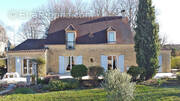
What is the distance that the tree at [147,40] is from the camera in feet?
33.0

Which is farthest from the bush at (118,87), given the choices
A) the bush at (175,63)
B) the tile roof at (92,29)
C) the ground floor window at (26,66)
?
the bush at (175,63)

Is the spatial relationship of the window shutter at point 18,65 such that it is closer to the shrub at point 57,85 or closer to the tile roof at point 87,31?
the tile roof at point 87,31

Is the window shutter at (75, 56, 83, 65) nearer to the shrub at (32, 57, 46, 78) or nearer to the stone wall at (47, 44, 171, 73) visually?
the stone wall at (47, 44, 171, 73)

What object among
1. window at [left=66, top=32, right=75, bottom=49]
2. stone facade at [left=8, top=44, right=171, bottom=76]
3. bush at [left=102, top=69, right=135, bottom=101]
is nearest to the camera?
bush at [left=102, top=69, right=135, bottom=101]

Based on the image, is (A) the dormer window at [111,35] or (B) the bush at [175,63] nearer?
(A) the dormer window at [111,35]

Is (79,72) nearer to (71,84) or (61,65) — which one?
(71,84)

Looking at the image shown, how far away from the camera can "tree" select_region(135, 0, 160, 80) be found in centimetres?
1005

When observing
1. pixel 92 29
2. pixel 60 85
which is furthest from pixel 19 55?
pixel 92 29

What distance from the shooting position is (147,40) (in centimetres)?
1023

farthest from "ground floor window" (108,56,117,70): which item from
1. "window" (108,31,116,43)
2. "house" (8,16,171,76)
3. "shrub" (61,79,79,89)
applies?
"shrub" (61,79,79,89)

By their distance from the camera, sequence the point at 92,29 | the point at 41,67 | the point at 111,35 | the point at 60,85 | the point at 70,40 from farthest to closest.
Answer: the point at 92,29 < the point at 111,35 < the point at 70,40 < the point at 41,67 < the point at 60,85

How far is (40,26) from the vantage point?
1211 inches

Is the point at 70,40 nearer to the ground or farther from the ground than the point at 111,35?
nearer to the ground

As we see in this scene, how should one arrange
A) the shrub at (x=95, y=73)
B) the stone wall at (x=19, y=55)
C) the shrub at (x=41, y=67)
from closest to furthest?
1. the shrub at (x=95, y=73)
2. the shrub at (x=41, y=67)
3. the stone wall at (x=19, y=55)
